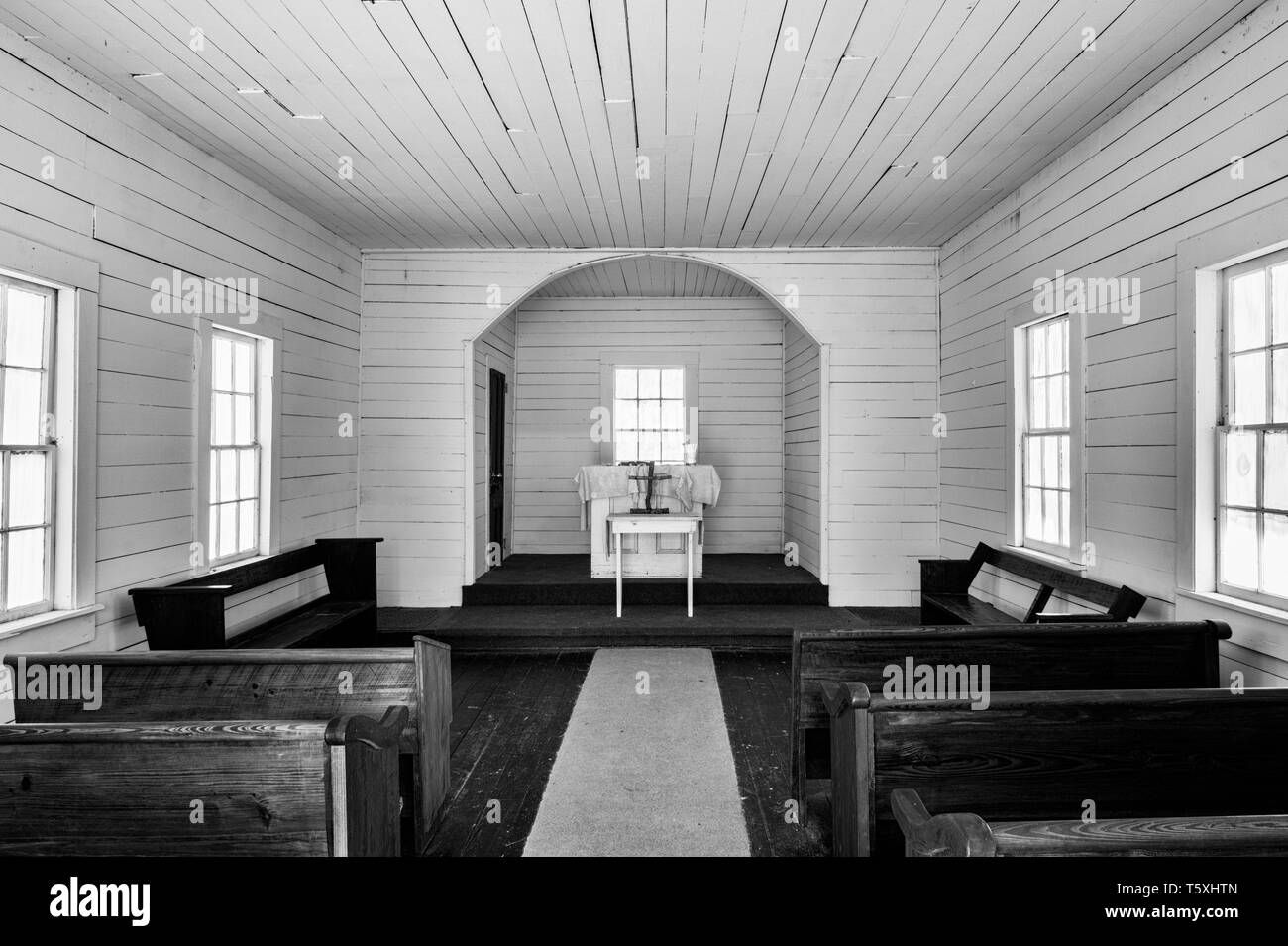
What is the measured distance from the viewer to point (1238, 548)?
310 cm

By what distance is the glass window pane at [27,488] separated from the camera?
3125 mm

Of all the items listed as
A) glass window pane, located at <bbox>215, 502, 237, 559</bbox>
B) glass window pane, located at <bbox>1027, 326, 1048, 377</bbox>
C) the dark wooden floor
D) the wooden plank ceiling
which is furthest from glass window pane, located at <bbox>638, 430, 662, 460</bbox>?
glass window pane, located at <bbox>215, 502, 237, 559</bbox>

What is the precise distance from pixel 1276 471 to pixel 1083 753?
1.76 m

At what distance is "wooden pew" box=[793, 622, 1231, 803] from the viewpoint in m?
2.86

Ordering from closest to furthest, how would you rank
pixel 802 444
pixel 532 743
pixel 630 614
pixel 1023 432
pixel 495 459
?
pixel 532 743 → pixel 1023 432 → pixel 630 614 → pixel 802 444 → pixel 495 459

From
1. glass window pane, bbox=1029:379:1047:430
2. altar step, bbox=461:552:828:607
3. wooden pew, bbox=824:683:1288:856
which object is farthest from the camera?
altar step, bbox=461:552:828:607

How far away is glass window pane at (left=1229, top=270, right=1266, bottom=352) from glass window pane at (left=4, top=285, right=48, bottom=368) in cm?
500

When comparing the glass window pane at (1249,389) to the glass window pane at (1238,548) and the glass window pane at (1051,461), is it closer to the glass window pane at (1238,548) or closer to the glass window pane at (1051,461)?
the glass window pane at (1238,548)

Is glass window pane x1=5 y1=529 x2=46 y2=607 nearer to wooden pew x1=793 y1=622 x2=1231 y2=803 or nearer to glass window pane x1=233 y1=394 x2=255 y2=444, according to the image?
glass window pane x1=233 y1=394 x2=255 y2=444

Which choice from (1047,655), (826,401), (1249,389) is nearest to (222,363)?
(826,401)

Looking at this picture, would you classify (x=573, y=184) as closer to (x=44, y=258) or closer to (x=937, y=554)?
(x=44, y=258)

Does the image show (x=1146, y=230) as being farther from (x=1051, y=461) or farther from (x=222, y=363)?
(x=222, y=363)

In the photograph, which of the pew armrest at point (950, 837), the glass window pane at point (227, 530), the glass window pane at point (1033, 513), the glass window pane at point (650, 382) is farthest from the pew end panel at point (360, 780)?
the glass window pane at point (650, 382)
